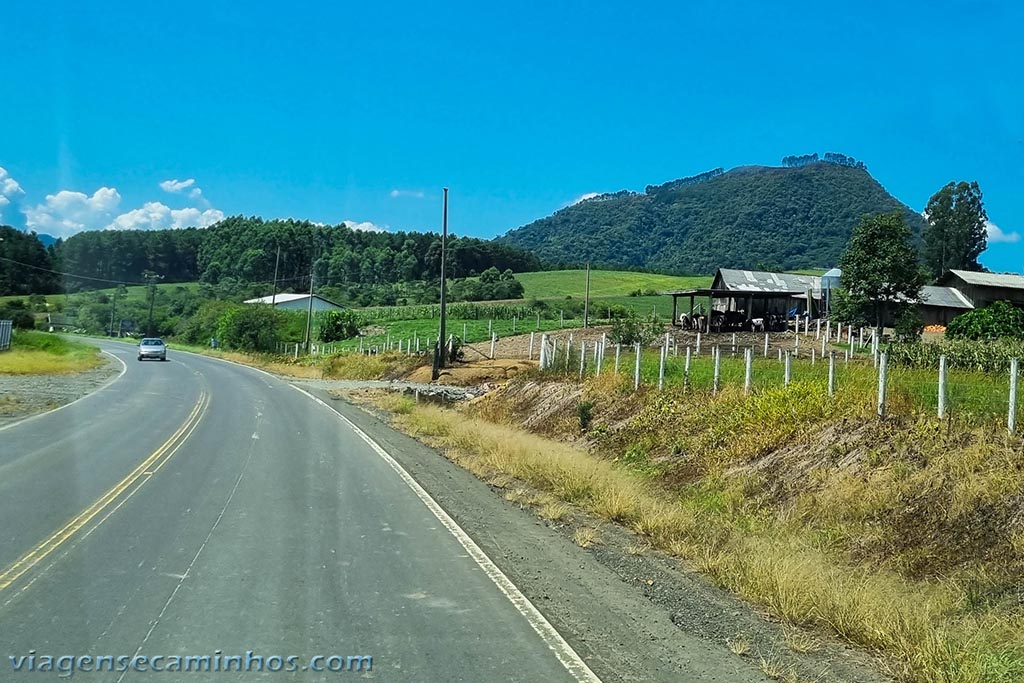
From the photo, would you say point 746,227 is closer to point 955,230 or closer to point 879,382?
point 955,230

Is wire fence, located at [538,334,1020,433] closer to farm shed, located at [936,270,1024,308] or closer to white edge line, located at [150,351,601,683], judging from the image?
white edge line, located at [150,351,601,683]

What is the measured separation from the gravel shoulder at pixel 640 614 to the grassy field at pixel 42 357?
128 ft

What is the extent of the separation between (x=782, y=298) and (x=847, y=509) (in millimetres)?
53484

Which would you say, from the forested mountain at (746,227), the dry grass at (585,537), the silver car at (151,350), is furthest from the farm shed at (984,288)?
the forested mountain at (746,227)

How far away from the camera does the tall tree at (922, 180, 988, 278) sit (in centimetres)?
9538

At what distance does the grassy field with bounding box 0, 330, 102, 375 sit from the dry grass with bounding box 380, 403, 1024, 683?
122 ft

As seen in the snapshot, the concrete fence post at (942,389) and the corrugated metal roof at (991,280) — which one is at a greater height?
the corrugated metal roof at (991,280)

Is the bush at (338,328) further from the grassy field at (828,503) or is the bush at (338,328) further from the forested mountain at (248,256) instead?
the grassy field at (828,503)

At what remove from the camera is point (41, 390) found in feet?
103

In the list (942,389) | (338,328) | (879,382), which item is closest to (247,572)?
(942,389)

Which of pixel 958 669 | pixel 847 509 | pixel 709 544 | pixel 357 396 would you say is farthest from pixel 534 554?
pixel 357 396

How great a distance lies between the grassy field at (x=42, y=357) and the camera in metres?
43.3

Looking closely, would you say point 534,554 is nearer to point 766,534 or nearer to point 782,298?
point 766,534

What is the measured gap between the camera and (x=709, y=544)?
30.8 ft
